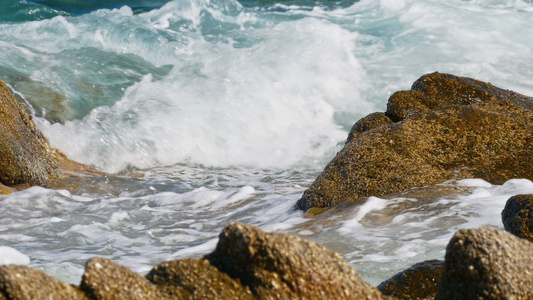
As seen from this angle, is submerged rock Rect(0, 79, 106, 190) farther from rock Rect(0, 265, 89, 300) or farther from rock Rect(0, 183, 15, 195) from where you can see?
rock Rect(0, 265, 89, 300)

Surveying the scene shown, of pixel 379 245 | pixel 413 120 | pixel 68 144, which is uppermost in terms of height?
A: pixel 413 120

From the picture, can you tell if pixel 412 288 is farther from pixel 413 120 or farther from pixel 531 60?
pixel 531 60

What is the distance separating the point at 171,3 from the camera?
58.6 feet

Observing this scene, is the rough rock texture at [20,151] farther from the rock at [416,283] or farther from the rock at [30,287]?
the rock at [30,287]

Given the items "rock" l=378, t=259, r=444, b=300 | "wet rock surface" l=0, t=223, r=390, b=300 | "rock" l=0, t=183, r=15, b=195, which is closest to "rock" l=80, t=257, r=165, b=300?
"wet rock surface" l=0, t=223, r=390, b=300

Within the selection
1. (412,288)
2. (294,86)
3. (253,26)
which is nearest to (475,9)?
(253,26)

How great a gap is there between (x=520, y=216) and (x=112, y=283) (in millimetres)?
2242

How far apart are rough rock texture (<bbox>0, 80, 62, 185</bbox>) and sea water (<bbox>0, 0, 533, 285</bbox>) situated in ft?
0.92

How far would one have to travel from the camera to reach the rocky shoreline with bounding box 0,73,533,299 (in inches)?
88.4

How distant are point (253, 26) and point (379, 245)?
43.2 ft

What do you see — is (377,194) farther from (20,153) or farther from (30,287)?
(20,153)

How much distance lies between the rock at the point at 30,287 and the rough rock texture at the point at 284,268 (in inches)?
21.2

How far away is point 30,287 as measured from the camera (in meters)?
1.99

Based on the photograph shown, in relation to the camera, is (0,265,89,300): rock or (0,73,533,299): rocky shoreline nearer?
(0,265,89,300): rock
